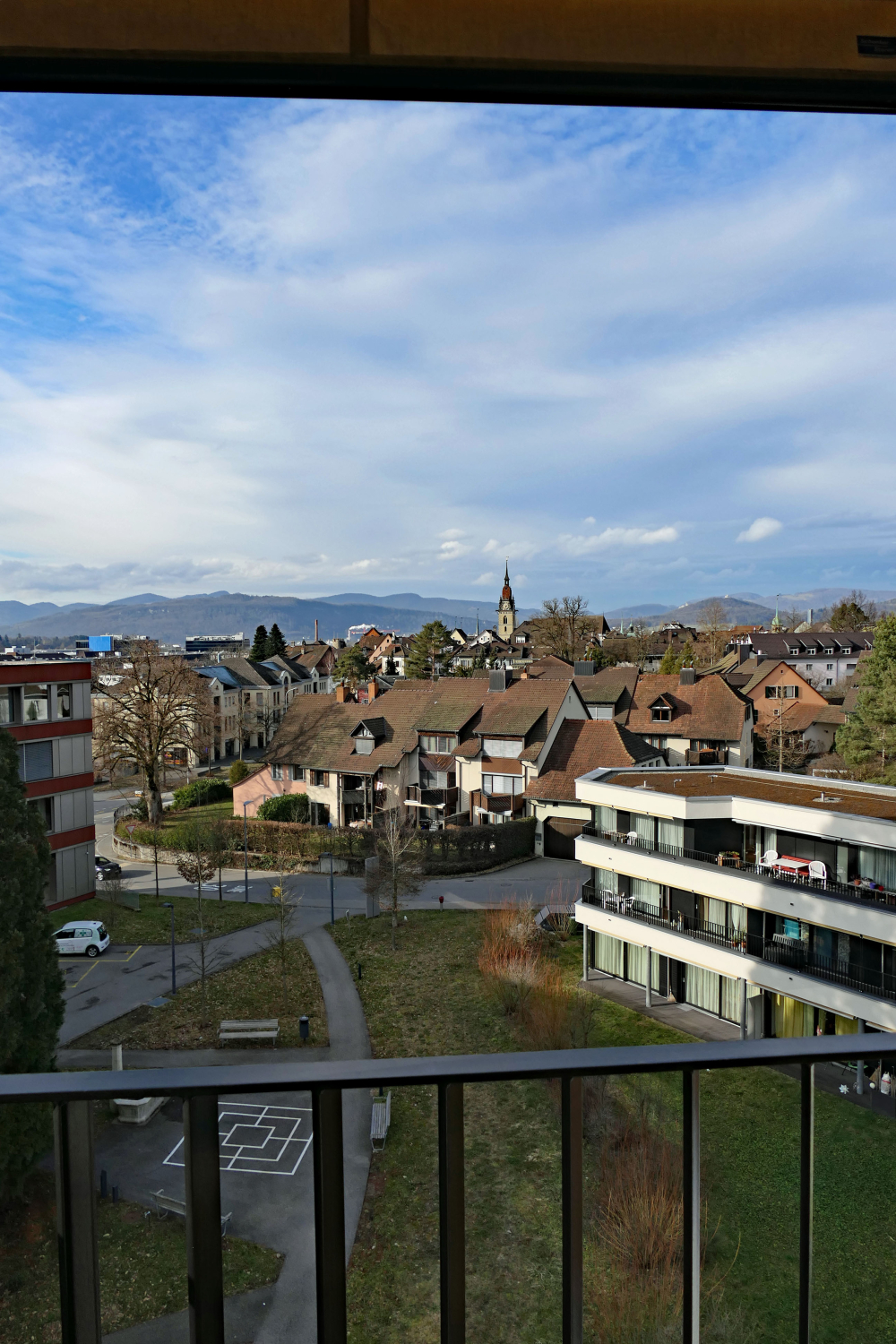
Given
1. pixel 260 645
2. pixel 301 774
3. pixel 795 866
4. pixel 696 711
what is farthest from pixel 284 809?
pixel 260 645

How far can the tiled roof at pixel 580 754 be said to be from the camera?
1920 centimetres

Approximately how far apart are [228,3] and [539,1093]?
5.52 ft

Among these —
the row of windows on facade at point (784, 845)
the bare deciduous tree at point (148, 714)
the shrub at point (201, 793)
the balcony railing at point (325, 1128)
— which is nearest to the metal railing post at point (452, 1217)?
the balcony railing at point (325, 1128)

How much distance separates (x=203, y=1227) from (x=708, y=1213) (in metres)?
0.61

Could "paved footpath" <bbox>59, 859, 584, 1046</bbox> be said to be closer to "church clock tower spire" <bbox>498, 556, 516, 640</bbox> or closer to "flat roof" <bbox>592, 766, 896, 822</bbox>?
"flat roof" <bbox>592, 766, 896, 822</bbox>

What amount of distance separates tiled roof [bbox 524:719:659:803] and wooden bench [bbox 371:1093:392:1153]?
17982 millimetres

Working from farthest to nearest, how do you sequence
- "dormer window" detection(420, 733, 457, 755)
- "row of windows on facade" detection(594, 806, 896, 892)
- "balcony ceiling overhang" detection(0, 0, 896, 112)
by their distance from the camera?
"dormer window" detection(420, 733, 457, 755) → "row of windows on facade" detection(594, 806, 896, 892) → "balcony ceiling overhang" detection(0, 0, 896, 112)

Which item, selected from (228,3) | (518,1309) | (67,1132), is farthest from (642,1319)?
(228,3)

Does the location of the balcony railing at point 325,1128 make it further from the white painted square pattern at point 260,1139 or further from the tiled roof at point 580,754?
the tiled roof at point 580,754

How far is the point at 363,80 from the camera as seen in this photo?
4.44ft

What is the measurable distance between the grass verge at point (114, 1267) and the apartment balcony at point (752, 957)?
384 inches

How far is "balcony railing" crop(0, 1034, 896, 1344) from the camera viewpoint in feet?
2.54

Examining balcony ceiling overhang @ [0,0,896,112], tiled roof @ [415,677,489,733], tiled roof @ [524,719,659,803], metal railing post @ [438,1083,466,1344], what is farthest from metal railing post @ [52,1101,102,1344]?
tiled roof @ [415,677,489,733]

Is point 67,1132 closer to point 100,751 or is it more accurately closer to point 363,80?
point 363,80
